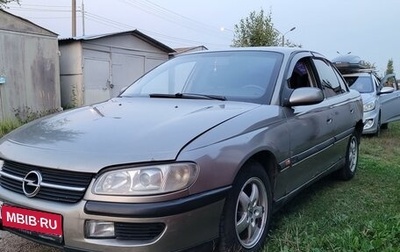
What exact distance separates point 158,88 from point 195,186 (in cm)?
168

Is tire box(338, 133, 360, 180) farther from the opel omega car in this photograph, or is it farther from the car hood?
the car hood

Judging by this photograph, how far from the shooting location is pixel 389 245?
2703mm

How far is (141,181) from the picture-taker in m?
2.12

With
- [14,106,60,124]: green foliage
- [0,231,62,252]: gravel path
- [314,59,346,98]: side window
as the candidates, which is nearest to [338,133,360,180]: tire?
[314,59,346,98]: side window

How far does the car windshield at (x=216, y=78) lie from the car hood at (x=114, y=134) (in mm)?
250

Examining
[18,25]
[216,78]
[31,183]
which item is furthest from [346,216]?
[18,25]

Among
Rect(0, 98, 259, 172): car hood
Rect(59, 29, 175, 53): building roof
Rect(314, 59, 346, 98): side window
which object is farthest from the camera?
Rect(59, 29, 175, 53): building roof

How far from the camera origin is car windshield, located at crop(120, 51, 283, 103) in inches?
129

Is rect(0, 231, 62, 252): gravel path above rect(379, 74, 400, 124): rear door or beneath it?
beneath

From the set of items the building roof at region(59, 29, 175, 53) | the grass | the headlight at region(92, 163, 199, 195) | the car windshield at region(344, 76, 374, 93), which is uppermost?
the building roof at region(59, 29, 175, 53)

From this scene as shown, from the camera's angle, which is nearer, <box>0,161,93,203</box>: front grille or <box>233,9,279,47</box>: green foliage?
<box>0,161,93,203</box>: front grille

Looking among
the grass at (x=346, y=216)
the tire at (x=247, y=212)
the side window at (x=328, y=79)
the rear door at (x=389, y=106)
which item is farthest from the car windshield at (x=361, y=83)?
the tire at (x=247, y=212)

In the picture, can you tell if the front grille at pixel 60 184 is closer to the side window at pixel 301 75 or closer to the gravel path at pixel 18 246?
the gravel path at pixel 18 246

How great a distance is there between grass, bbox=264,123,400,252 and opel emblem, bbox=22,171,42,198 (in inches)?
61.4
